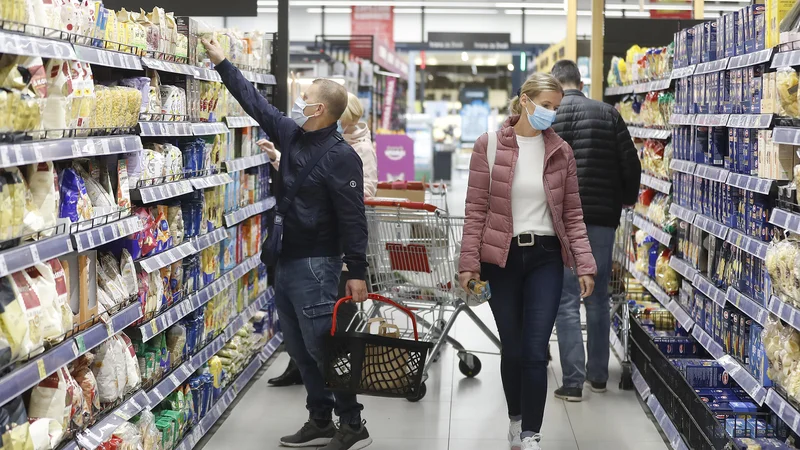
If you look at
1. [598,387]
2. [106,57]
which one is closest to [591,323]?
[598,387]

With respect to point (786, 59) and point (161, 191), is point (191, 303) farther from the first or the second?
point (786, 59)

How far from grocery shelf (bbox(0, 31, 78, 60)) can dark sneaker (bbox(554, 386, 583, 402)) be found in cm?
354

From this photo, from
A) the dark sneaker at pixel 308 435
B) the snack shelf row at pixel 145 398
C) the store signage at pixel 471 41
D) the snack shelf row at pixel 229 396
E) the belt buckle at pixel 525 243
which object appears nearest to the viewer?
the snack shelf row at pixel 145 398

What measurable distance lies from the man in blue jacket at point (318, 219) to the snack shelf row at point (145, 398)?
1.71 feet

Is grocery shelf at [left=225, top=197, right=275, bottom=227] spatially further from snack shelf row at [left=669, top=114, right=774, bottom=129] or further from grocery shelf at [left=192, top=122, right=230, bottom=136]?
snack shelf row at [left=669, top=114, right=774, bottom=129]

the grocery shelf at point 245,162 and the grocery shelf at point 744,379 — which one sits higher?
the grocery shelf at point 245,162

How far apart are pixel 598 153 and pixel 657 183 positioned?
0.98 m

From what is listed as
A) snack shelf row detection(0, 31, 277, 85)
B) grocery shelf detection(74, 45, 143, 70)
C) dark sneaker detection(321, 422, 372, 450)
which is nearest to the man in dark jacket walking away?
dark sneaker detection(321, 422, 372, 450)

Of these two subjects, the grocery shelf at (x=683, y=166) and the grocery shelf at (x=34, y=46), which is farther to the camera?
the grocery shelf at (x=683, y=166)

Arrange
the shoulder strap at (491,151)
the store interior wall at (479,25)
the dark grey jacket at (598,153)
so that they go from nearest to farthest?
the shoulder strap at (491,151)
the dark grey jacket at (598,153)
the store interior wall at (479,25)

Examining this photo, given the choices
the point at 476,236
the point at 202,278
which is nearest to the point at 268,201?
the point at 202,278

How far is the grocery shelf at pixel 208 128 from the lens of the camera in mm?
4449

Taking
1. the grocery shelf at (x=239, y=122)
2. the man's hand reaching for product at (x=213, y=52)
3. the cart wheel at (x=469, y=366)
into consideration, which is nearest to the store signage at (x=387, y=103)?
the cart wheel at (x=469, y=366)

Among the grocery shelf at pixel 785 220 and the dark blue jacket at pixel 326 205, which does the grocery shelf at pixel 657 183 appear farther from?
the dark blue jacket at pixel 326 205
